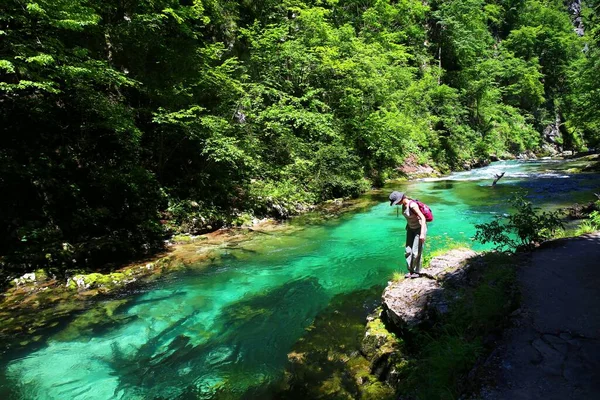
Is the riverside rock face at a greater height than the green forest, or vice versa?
the green forest

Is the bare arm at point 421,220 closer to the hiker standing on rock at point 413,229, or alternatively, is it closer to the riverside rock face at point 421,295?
the hiker standing on rock at point 413,229

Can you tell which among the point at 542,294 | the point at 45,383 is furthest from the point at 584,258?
the point at 45,383

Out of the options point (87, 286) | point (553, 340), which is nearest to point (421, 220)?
point (553, 340)

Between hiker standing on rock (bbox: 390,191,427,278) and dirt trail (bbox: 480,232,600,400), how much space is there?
170 cm

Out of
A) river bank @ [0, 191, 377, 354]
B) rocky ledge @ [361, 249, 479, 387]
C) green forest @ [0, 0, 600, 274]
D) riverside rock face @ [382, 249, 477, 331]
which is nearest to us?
rocky ledge @ [361, 249, 479, 387]

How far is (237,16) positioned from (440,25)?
2785 centimetres

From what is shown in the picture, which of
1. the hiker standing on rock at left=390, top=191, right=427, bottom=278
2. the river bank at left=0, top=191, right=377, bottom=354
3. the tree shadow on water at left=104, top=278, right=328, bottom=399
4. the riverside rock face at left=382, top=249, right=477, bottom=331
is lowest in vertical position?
the tree shadow on water at left=104, top=278, right=328, bottom=399

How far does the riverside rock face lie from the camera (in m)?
5.38

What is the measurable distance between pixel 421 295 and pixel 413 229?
135 centimetres

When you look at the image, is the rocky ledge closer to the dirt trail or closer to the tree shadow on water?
the dirt trail

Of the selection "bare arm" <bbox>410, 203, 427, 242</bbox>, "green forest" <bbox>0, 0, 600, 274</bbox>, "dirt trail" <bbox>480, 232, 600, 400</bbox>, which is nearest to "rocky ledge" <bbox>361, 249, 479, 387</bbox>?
"bare arm" <bbox>410, 203, 427, 242</bbox>

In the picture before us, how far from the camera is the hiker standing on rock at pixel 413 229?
6512mm

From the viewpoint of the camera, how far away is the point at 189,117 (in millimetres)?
13305

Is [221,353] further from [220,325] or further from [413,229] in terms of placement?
[413,229]
